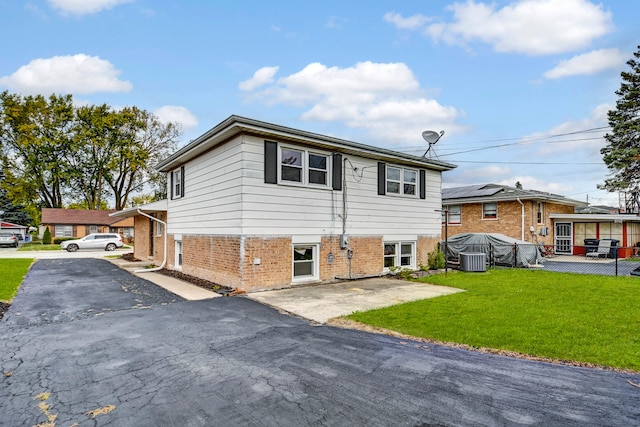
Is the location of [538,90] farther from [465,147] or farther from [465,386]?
[465,386]

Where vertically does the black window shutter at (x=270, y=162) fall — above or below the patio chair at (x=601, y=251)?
above

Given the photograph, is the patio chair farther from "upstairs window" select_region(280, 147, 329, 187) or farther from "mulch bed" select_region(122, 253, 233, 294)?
"mulch bed" select_region(122, 253, 233, 294)

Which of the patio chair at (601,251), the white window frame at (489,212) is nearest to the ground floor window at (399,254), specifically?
the white window frame at (489,212)

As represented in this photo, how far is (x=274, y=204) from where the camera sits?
1031cm

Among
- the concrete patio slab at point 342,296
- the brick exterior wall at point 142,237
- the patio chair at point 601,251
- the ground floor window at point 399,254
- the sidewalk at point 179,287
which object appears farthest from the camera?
the patio chair at point 601,251

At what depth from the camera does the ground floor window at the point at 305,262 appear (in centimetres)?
1112

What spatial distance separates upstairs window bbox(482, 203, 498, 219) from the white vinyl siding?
9.65 meters

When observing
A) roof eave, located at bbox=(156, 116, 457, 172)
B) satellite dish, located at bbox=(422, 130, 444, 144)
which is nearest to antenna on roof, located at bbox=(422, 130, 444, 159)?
satellite dish, located at bbox=(422, 130, 444, 144)

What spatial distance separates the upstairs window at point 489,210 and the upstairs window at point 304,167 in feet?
51.5

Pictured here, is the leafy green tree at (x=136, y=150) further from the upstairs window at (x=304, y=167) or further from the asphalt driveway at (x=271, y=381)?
the asphalt driveway at (x=271, y=381)

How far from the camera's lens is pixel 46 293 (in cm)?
979

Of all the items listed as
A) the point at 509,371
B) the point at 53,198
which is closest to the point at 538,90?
the point at 509,371

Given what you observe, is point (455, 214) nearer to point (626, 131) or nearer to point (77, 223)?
point (626, 131)

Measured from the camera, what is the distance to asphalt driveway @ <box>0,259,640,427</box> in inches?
127
